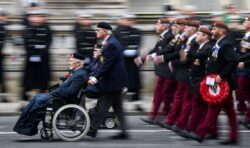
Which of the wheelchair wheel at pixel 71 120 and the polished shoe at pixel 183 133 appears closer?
the wheelchair wheel at pixel 71 120

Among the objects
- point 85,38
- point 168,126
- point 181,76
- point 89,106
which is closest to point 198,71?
point 181,76

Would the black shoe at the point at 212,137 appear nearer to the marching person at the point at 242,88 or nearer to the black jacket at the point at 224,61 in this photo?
the black jacket at the point at 224,61

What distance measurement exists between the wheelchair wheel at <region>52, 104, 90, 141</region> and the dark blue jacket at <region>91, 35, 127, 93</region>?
1.57ft

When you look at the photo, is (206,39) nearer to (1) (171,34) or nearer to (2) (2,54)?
(1) (171,34)

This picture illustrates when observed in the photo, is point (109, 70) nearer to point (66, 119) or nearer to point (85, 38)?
point (66, 119)

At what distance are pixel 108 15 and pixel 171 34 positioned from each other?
6.30 m

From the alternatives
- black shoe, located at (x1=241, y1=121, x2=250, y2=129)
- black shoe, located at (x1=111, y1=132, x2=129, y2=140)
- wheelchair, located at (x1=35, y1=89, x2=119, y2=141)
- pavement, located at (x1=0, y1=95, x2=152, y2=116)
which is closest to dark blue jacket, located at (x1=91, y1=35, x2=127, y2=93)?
wheelchair, located at (x1=35, y1=89, x2=119, y2=141)

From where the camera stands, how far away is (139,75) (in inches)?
742

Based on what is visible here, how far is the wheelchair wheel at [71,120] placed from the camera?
46.3 ft

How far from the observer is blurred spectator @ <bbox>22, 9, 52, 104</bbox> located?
59.2 feet

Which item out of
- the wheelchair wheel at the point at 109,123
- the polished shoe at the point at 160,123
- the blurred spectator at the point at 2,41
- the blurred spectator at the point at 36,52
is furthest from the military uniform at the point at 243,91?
the blurred spectator at the point at 2,41

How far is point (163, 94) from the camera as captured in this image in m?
16.0

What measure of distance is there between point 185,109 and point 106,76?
4.38 feet

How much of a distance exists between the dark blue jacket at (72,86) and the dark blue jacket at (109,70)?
0.18m
